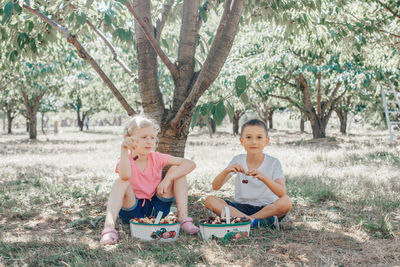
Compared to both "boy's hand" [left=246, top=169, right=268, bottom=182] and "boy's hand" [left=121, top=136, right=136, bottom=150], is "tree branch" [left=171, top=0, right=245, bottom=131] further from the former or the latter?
"boy's hand" [left=246, top=169, right=268, bottom=182]

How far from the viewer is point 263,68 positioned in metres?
11.3

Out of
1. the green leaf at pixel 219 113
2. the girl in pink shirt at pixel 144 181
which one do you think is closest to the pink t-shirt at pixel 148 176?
the girl in pink shirt at pixel 144 181

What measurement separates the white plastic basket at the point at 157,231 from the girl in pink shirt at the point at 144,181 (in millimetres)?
224

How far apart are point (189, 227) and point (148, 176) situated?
57cm

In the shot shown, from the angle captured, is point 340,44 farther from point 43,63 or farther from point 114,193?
point 43,63

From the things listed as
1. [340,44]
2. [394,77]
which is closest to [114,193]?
[340,44]

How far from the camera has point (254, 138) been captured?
129 inches

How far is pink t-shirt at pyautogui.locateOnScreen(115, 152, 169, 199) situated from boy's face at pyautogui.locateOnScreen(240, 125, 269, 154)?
0.70 metres

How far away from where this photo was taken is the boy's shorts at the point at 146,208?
128 inches

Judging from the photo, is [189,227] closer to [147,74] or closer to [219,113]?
[219,113]

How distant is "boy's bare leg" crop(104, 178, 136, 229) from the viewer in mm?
2944

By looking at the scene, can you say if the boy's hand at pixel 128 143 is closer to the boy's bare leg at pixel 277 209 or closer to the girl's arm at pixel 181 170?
the girl's arm at pixel 181 170

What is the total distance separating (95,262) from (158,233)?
22.8 inches

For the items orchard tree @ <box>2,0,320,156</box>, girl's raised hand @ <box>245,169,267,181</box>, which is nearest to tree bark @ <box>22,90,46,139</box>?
orchard tree @ <box>2,0,320,156</box>
